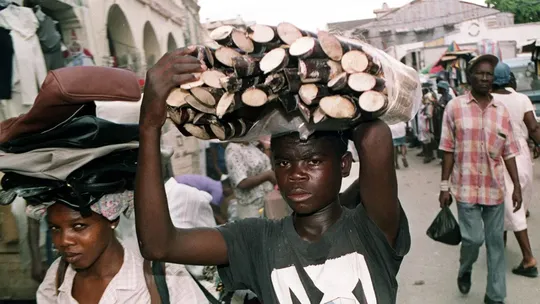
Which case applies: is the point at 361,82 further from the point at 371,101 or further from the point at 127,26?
the point at 127,26

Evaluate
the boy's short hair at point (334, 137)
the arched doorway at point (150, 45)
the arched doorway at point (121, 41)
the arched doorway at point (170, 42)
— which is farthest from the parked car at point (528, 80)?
the boy's short hair at point (334, 137)

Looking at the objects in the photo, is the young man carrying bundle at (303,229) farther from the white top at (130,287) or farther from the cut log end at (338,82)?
the white top at (130,287)

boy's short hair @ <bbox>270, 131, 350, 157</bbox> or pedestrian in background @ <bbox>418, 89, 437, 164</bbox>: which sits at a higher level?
boy's short hair @ <bbox>270, 131, 350, 157</bbox>

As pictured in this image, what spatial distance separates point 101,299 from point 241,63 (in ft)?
3.98

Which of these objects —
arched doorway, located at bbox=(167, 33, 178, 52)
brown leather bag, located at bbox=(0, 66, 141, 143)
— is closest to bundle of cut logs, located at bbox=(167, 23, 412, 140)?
brown leather bag, located at bbox=(0, 66, 141, 143)

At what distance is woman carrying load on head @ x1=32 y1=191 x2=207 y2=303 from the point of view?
206 cm

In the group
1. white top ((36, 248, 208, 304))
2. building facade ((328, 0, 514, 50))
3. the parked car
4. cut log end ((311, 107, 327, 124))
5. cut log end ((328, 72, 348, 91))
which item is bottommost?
the parked car

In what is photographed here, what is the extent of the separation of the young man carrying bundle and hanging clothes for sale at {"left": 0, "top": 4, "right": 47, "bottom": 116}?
3.31 meters

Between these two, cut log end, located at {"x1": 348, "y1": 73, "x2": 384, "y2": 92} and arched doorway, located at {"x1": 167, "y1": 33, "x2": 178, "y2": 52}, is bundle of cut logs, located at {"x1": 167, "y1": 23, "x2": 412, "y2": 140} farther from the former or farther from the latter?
arched doorway, located at {"x1": 167, "y1": 33, "x2": 178, "y2": 52}

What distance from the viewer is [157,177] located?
1623 millimetres

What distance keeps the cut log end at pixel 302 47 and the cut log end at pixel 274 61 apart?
0.03 m

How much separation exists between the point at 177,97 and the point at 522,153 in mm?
4699

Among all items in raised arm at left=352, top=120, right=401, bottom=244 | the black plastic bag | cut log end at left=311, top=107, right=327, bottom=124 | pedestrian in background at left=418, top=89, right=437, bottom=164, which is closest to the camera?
cut log end at left=311, top=107, right=327, bottom=124

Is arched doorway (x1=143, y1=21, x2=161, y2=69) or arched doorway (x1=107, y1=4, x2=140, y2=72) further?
arched doorway (x1=143, y1=21, x2=161, y2=69)
